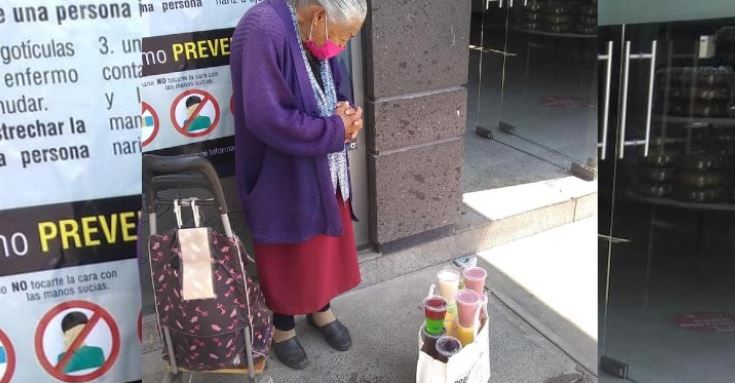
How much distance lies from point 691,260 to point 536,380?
1519 mm

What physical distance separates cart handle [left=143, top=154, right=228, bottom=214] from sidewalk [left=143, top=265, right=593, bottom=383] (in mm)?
954

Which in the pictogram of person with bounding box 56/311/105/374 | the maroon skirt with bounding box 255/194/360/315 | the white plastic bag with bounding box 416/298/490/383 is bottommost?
the white plastic bag with bounding box 416/298/490/383

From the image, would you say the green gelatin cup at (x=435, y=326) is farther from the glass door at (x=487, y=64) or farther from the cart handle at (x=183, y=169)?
the glass door at (x=487, y=64)

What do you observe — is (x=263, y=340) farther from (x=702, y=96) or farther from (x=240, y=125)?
(x=702, y=96)

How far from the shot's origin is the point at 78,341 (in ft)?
5.00

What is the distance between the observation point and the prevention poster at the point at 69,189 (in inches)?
52.8

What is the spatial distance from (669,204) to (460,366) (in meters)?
1.99

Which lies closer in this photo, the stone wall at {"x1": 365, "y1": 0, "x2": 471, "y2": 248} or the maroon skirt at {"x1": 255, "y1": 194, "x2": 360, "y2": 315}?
the maroon skirt at {"x1": 255, "y1": 194, "x2": 360, "y2": 315}

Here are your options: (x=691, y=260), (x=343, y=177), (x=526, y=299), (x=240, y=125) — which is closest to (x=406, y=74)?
(x=343, y=177)

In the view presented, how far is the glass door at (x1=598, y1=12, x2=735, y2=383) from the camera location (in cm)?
289

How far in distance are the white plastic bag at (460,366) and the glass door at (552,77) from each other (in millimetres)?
3107

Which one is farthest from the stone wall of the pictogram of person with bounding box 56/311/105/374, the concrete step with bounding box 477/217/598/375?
the pictogram of person with bounding box 56/311/105/374

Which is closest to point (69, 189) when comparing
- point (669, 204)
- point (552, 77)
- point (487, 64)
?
point (669, 204)

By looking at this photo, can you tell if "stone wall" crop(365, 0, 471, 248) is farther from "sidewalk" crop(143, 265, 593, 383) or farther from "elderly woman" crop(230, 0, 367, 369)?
"elderly woman" crop(230, 0, 367, 369)
